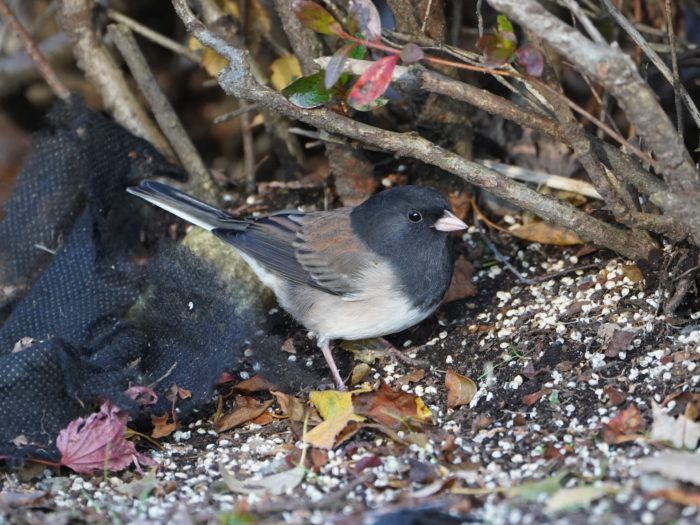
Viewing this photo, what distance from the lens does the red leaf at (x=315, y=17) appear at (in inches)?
82.7

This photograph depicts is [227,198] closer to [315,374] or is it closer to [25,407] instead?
[315,374]

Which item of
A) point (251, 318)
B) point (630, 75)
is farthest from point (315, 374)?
point (630, 75)

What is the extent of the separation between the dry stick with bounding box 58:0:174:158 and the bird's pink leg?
1.03 meters

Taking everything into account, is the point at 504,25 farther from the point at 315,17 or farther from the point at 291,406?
the point at 291,406

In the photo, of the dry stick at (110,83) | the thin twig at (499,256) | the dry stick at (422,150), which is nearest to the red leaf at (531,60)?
the dry stick at (422,150)

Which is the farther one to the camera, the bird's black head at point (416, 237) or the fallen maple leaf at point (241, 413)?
the bird's black head at point (416, 237)

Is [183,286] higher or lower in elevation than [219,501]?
higher

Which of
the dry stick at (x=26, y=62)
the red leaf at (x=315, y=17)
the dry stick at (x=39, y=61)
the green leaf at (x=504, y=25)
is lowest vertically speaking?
the dry stick at (x=26, y=62)

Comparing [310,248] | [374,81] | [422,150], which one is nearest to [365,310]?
[310,248]

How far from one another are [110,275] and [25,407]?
2.00ft

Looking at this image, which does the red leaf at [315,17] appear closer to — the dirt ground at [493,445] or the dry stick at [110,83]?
the dirt ground at [493,445]

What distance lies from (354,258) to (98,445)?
955 mm

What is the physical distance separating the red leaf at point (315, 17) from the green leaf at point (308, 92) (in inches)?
12.6

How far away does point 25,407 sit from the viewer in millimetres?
2414
